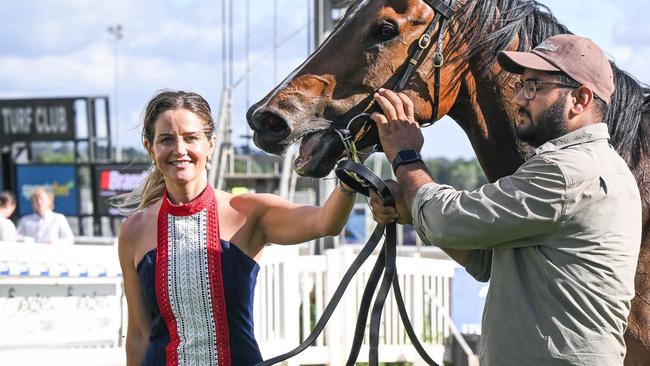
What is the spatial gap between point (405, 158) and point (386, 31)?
20.1 inches

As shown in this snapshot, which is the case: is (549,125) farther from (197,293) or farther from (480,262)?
(197,293)

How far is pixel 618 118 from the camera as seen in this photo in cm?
291

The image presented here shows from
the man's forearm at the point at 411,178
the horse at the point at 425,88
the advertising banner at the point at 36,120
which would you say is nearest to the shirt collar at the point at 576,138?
the man's forearm at the point at 411,178

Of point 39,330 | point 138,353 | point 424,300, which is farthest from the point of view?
point 424,300

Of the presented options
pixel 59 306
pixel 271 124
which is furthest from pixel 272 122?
pixel 59 306

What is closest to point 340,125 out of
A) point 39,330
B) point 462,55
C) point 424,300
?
point 462,55

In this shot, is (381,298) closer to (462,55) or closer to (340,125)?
(340,125)

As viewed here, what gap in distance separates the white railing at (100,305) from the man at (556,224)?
4.34 m

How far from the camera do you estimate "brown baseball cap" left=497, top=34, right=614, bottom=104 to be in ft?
7.73

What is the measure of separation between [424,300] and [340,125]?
5.75 meters

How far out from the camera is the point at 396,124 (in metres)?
2.74

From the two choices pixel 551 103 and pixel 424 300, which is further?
pixel 424 300

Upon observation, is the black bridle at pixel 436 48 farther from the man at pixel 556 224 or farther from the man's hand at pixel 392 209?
the man at pixel 556 224

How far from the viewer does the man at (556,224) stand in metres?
2.24
